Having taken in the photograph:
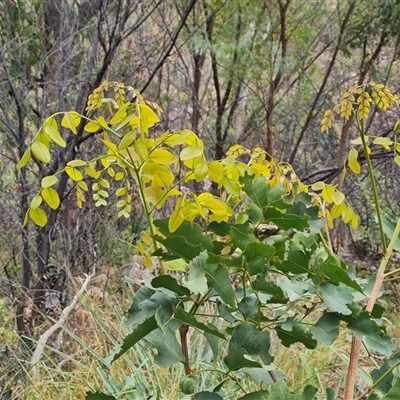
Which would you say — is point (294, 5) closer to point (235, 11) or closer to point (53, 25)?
point (235, 11)

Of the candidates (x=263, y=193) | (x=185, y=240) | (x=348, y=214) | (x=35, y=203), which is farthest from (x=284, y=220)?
(x=35, y=203)

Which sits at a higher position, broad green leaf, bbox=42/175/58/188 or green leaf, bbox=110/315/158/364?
broad green leaf, bbox=42/175/58/188

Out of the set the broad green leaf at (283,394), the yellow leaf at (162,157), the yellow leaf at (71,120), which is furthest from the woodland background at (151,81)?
the broad green leaf at (283,394)

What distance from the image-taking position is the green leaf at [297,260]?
0.82 metres

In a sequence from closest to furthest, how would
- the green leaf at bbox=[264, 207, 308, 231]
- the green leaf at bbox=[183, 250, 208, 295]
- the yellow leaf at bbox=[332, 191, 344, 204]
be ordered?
the green leaf at bbox=[183, 250, 208, 295]
the green leaf at bbox=[264, 207, 308, 231]
the yellow leaf at bbox=[332, 191, 344, 204]

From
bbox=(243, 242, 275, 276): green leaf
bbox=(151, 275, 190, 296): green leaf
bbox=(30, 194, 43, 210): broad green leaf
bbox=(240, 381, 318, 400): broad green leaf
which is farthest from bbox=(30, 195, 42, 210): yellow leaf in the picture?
bbox=(240, 381, 318, 400): broad green leaf

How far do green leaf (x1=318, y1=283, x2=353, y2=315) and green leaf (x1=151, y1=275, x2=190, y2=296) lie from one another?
19 centimetres

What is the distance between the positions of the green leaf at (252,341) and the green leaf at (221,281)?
78 millimetres

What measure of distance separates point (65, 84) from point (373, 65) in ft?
9.12

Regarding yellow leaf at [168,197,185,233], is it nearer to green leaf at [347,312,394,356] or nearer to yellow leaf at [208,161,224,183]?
yellow leaf at [208,161,224,183]

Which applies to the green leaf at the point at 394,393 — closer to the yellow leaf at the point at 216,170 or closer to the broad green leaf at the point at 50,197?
the yellow leaf at the point at 216,170

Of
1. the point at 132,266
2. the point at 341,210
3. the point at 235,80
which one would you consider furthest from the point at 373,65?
the point at 341,210

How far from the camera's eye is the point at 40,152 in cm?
88

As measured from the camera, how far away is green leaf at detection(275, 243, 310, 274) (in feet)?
2.70
